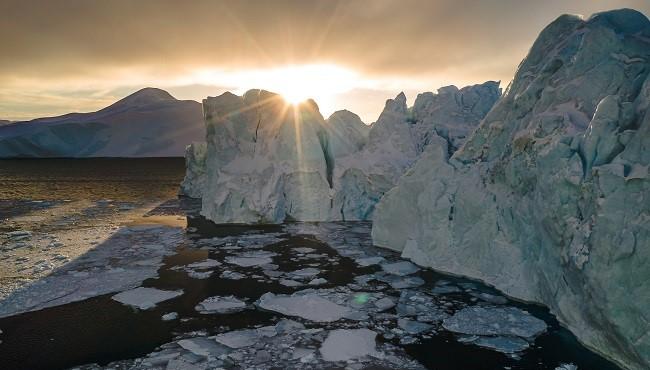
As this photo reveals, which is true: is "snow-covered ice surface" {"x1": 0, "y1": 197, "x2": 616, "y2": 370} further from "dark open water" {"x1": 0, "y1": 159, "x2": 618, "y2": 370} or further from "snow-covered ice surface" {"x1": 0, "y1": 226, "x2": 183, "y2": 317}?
"snow-covered ice surface" {"x1": 0, "y1": 226, "x2": 183, "y2": 317}

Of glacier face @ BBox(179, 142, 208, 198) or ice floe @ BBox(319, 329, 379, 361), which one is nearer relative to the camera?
ice floe @ BBox(319, 329, 379, 361)

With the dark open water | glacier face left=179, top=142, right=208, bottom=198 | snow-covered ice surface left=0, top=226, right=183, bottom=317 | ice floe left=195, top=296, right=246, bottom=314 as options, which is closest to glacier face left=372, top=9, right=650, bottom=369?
the dark open water

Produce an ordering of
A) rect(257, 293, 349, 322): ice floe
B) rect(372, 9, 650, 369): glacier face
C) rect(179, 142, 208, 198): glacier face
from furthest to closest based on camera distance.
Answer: rect(179, 142, 208, 198): glacier face → rect(257, 293, 349, 322): ice floe → rect(372, 9, 650, 369): glacier face

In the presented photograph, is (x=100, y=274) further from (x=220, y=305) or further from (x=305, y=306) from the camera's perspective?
(x=305, y=306)

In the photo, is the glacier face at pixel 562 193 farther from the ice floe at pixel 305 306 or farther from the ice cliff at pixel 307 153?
the ice cliff at pixel 307 153

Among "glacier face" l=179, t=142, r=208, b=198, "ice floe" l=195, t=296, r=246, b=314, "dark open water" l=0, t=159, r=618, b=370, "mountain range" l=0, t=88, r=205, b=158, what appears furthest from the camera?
"mountain range" l=0, t=88, r=205, b=158

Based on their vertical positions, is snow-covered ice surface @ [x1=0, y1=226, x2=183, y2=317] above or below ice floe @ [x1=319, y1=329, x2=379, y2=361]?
below
